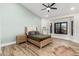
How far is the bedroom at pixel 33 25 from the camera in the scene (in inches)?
121

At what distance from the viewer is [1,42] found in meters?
3.48

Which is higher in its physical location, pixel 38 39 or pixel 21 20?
pixel 21 20

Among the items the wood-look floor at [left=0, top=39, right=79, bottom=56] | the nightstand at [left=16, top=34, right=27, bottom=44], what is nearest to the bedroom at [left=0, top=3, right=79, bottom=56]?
the wood-look floor at [left=0, top=39, right=79, bottom=56]

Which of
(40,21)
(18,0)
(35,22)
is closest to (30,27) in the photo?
(35,22)

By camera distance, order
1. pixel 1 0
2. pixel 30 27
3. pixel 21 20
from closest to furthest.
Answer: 1. pixel 1 0
2. pixel 21 20
3. pixel 30 27

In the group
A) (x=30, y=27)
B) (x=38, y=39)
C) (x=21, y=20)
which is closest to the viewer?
(x=38, y=39)

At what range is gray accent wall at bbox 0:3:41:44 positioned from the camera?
3518 millimetres

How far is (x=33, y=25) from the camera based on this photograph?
16.6 ft

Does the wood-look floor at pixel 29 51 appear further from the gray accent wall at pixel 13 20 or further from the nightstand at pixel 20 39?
the gray accent wall at pixel 13 20

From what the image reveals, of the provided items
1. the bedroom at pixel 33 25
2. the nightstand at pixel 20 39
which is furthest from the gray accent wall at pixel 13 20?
the nightstand at pixel 20 39

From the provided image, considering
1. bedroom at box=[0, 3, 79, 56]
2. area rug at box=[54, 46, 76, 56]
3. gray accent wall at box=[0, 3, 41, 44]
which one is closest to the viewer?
area rug at box=[54, 46, 76, 56]

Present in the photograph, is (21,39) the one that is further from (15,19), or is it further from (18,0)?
(18,0)

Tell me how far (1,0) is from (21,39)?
3.33m

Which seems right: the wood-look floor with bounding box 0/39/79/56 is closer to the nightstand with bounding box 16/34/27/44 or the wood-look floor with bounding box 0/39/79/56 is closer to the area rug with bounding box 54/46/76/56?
the area rug with bounding box 54/46/76/56
